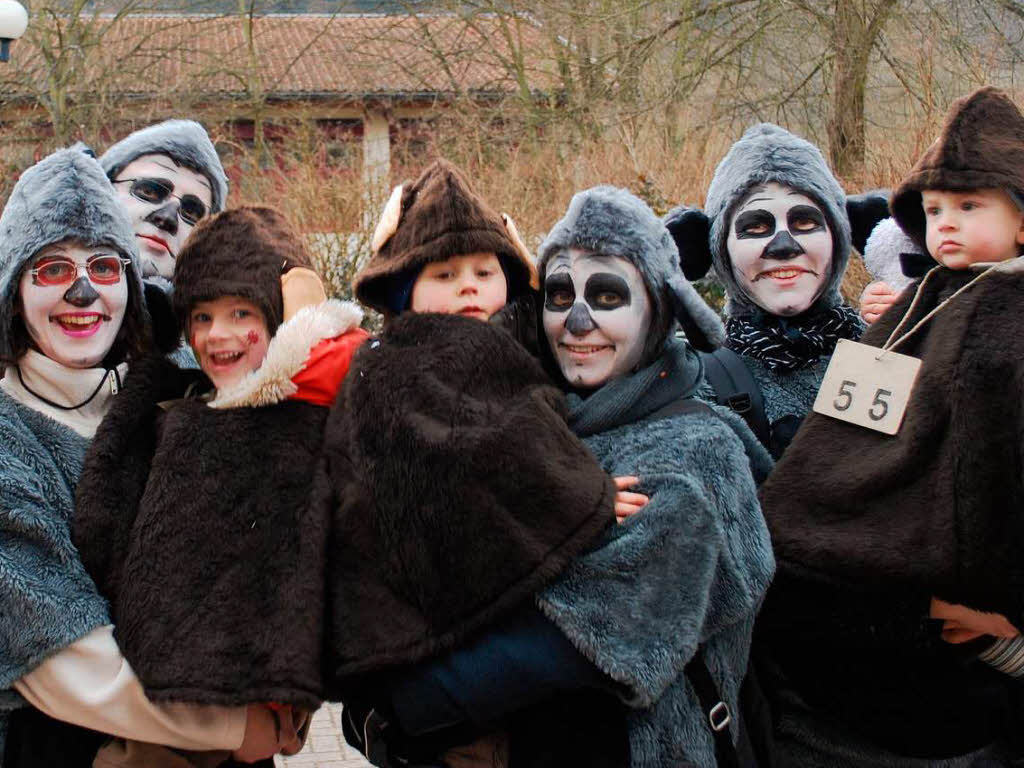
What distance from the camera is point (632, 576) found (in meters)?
2.09

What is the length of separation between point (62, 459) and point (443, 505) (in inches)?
33.9

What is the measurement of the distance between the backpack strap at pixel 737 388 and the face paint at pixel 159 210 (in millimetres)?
1597

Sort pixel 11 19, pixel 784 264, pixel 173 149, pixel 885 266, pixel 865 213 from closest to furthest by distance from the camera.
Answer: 1. pixel 784 264
2. pixel 885 266
3. pixel 865 213
4. pixel 173 149
5. pixel 11 19

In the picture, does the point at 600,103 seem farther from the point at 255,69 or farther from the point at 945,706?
the point at 945,706

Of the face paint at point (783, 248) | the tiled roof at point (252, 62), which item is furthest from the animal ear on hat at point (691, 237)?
the tiled roof at point (252, 62)

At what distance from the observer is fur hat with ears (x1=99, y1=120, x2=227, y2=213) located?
340 centimetres

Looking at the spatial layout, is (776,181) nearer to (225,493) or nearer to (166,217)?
(225,493)

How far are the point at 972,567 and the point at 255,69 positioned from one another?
15.0 metres

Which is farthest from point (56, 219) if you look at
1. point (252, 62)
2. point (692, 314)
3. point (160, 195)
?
point (252, 62)

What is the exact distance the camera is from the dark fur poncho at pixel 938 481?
212 centimetres

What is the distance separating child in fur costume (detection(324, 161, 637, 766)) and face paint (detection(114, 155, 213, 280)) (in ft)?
4.28

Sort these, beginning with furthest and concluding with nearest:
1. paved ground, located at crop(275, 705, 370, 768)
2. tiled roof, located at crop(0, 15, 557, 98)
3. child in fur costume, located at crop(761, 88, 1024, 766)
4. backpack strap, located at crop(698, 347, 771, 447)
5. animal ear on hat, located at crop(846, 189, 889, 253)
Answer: tiled roof, located at crop(0, 15, 557, 98) < paved ground, located at crop(275, 705, 370, 768) < animal ear on hat, located at crop(846, 189, 889, 253) < backpack strap, located at crop(698, 347, 771, 447) < child in fur costume, located at crop(761, 88, 1024, 766)

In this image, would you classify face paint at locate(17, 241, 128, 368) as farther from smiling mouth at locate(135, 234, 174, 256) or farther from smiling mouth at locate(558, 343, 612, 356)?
smiling mouth at locate(558, 343, 612, 356)

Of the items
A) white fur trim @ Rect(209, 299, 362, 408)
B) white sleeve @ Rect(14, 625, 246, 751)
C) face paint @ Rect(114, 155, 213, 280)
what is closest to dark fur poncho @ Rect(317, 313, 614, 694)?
white fur trim @ Rect(209, 299, 362, 408)
